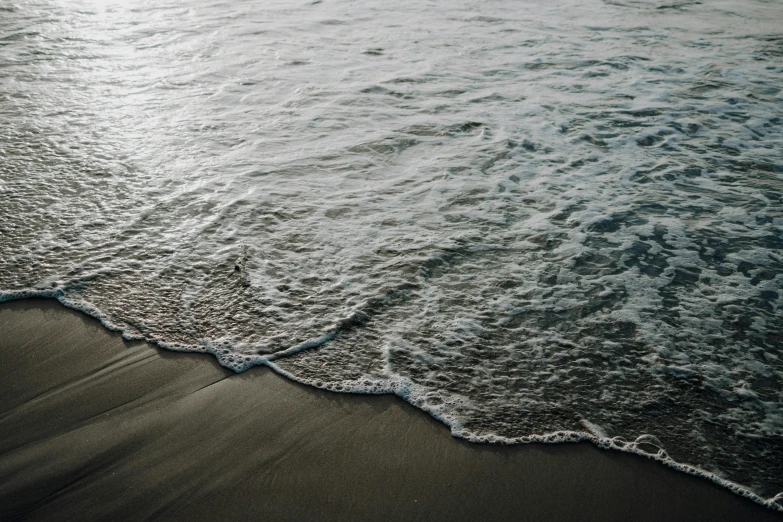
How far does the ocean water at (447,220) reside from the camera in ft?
9.34

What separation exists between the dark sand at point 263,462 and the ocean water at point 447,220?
13 centimetres

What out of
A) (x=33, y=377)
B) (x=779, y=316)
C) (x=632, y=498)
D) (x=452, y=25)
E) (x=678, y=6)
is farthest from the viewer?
(x=678, y=6)

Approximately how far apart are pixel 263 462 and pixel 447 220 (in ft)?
6.86

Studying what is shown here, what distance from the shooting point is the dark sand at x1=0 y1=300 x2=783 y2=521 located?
2.28 meters

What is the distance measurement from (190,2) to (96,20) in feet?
4.71

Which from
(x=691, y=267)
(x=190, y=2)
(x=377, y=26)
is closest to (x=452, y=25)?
(x=377, y=26)

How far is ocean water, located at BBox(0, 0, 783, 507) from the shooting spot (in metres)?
2.85

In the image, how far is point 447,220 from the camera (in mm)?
4070

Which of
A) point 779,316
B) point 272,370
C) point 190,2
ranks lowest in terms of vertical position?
point 779,316

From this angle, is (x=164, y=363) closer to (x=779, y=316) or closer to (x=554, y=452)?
(x=554, y=452)

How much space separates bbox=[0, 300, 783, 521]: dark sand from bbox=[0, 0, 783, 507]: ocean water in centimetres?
13

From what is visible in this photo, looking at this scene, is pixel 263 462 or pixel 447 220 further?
pixel 447 220

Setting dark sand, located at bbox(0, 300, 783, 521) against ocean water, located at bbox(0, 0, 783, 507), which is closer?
dark sand, located at bbox(0, 300, 783, 521)

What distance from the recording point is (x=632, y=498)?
2.32 m
